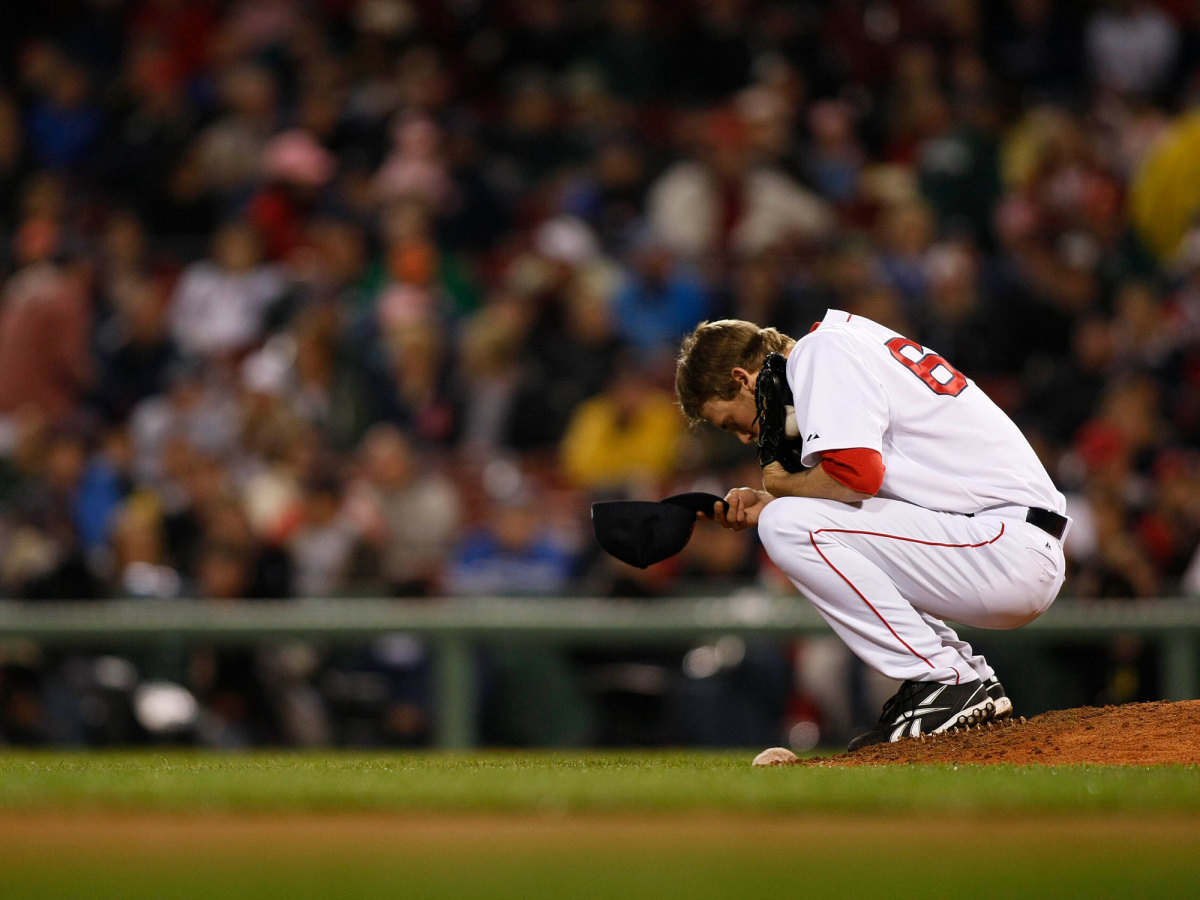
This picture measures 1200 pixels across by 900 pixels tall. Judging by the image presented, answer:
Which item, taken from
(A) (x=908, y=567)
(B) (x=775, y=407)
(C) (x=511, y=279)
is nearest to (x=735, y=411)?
(B) (x=775, y=407)

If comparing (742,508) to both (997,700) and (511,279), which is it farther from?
(511,279)

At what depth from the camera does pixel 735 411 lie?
552 cm

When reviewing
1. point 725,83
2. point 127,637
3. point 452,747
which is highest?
point 725,83

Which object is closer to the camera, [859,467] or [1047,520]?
[859,467]

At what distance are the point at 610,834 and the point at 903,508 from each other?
2.00 m

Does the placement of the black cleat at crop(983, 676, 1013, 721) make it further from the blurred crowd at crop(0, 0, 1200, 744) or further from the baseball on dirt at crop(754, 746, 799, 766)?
the blurred crowd at crop(0, 0, 1200, 744)

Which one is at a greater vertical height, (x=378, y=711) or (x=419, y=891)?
(x=419, y=891)

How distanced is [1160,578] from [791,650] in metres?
2.05

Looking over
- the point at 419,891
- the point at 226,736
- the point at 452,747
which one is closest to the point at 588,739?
the point at 452,747

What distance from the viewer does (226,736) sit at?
9406mm

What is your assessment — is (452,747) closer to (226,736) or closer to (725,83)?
(226,736)

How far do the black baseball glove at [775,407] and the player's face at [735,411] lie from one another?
0.16 ft

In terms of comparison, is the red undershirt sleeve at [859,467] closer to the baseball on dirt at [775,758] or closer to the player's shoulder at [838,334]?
the player's shoulder at [838,334]

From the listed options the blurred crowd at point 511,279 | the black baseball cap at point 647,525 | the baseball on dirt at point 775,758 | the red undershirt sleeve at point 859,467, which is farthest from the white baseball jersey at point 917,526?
the blurred crowd at point 511,279
